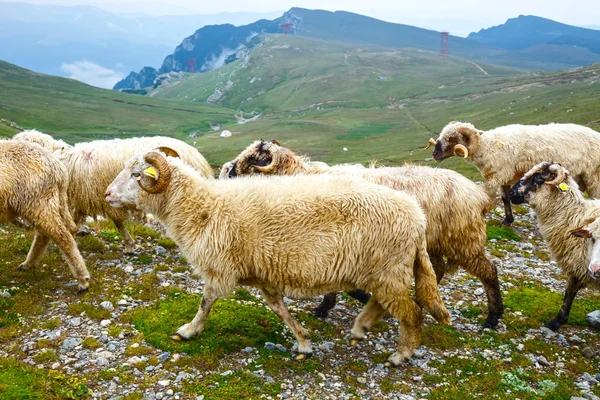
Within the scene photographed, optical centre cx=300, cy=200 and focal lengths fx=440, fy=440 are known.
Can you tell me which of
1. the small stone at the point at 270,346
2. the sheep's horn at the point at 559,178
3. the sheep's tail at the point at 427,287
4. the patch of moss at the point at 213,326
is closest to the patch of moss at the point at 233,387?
the patch of moss at the point at 213,326

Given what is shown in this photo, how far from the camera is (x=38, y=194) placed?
374 inches

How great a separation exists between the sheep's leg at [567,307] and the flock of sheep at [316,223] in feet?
0.09

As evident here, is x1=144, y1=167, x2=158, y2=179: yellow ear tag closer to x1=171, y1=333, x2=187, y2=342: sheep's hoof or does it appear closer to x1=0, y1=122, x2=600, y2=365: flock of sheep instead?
x1=0, y1=122, x2=600, y2=365: flock of sheep

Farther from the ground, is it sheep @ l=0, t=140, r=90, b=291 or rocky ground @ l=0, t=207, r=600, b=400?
sheep @ l=0, t=140, r=90, b=291

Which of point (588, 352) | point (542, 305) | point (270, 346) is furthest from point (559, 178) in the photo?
point (270, 346)

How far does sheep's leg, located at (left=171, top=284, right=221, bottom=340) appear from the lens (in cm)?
813

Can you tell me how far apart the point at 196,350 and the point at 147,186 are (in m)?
3.19

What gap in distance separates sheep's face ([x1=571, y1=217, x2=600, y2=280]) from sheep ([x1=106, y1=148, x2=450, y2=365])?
3.19 meters

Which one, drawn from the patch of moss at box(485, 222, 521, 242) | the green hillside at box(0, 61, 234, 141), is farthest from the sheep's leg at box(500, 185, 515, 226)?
the green hillside at box(0, 61, 234, 141)

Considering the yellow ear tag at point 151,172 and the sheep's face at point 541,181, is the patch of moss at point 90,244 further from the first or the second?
the sheep's face at point 541,181

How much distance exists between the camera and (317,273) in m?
7.65

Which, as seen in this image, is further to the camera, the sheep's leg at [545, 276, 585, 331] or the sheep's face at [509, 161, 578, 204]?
the sheep's face at [509, 161, 578, 204]

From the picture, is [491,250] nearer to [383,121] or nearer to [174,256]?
[174,256]

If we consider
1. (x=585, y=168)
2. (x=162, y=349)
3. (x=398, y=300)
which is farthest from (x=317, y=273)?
(x=585, y=168)
